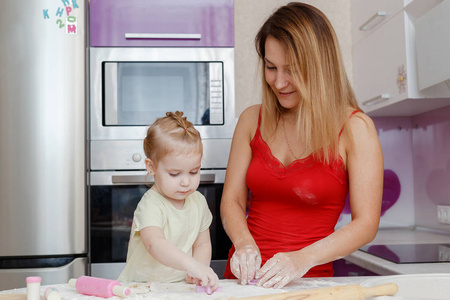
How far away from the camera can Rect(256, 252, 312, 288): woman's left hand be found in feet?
3.08

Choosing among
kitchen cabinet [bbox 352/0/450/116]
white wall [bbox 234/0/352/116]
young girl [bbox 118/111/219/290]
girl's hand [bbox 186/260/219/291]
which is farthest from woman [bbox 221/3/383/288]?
white wall [bbox 234/0/352/116]

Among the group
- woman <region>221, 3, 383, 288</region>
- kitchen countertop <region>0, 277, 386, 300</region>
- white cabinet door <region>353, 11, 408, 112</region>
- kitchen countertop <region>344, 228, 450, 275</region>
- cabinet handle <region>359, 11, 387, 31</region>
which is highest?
cabinet handle <region>359, 11, 387, 31</region>

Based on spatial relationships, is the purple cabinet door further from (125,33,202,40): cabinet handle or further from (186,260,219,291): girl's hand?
(186,260,219,291): girl's hand

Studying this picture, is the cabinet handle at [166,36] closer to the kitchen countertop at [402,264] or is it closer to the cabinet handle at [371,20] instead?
the cabinet handle at [371,20]

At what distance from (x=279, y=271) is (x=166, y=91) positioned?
46.2 inches

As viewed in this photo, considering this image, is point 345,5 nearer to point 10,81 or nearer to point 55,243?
point 10,81

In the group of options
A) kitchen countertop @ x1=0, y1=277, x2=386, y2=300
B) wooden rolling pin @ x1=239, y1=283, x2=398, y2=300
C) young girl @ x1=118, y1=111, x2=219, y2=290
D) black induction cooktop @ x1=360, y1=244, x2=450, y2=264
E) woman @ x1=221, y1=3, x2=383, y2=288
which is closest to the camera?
wooden rolling pin @ x1=239, y1=283, x2=398, y2=300

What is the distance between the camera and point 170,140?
1077 mm

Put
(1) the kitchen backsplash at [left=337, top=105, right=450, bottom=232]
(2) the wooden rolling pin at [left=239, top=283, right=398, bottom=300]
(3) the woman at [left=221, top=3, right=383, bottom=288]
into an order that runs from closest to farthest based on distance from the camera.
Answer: (2) the wooden rolling pin at [left=239, top=283, right=398, bottom=300] → (3) the woman at [left=221, top=3, right=383, bottom=288] → (1) the kitchen backsplash at [left=337, top=105, right=450, bottom=232]

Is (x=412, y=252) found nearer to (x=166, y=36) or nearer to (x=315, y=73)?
(x=315, y=73)

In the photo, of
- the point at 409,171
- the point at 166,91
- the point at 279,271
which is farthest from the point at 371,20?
the point at 279,271

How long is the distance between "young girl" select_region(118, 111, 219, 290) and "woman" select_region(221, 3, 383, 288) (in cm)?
13

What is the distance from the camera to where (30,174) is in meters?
1.82

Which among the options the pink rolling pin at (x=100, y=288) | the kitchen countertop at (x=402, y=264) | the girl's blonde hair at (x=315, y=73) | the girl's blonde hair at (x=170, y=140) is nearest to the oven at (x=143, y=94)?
the kitchen countertop at (x=402, y=264)
